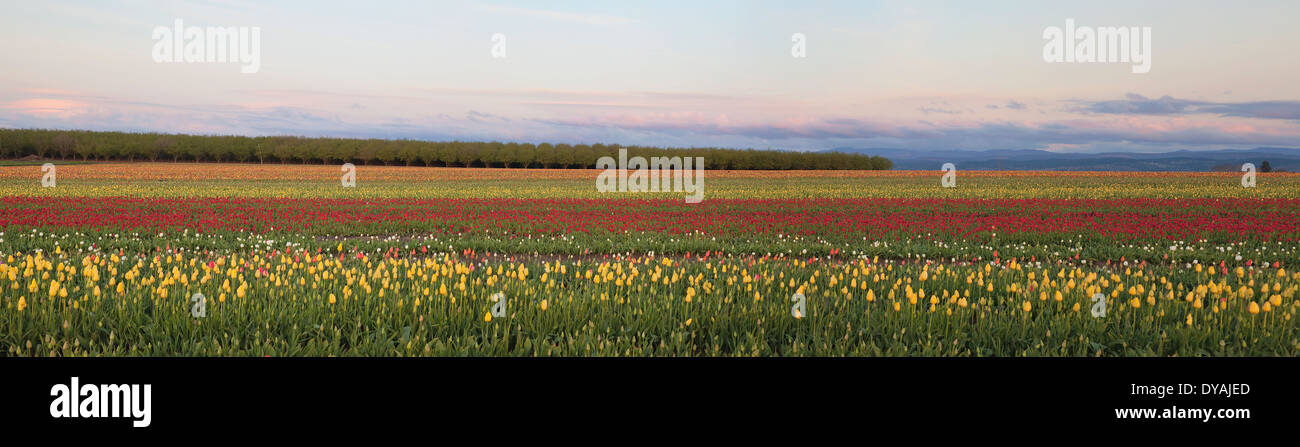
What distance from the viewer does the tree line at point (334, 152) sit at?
104 meters

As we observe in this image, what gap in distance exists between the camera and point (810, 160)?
11081 centimetres

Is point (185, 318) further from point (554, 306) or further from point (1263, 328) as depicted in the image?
point (1263, 328)

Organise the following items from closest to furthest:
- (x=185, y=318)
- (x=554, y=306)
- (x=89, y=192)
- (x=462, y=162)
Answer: (x=185, y=318) → (x=554, y=306) → (x=89, y=192) → (x=462, y=162)

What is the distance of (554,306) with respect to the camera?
21.0ft

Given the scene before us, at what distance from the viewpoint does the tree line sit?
10394 cm

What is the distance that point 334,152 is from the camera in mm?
105562

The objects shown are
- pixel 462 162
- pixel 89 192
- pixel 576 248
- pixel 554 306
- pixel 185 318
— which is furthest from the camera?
pixel 462 162

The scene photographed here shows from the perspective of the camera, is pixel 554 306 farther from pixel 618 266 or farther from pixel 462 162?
pixel 462 162

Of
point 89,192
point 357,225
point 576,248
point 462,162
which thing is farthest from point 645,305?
point 462,162

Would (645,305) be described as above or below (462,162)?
below

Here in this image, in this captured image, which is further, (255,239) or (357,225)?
(357,225)

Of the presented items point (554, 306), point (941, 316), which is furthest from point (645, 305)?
point (941, 316)
